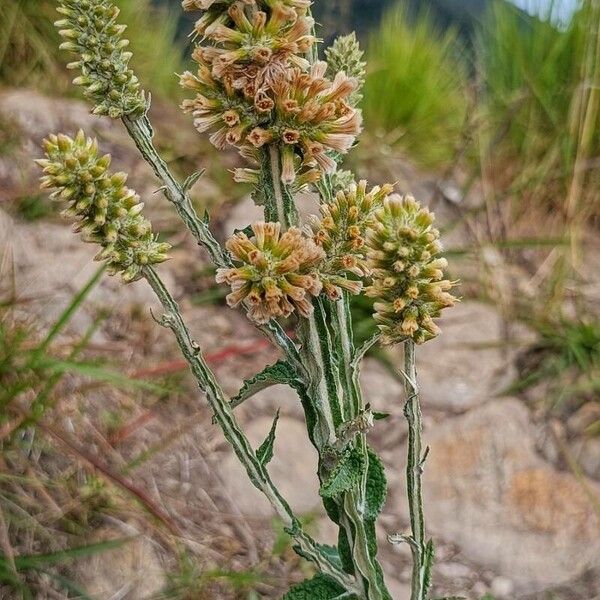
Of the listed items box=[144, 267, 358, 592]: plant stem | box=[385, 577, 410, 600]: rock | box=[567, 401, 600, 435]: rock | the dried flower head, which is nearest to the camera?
box=[144, 267, 358, 592]: plant stem

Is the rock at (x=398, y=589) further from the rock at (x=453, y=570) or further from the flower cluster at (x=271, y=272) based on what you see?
the flower cluster at (x=271, y=272)

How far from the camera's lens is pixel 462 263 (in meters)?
3.36

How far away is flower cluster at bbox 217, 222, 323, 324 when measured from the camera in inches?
30.3

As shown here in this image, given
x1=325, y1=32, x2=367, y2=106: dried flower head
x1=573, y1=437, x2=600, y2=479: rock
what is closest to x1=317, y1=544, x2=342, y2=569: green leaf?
x1=325, y1=32, x2=367, y2=106: dried flower head

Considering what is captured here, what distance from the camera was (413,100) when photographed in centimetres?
412

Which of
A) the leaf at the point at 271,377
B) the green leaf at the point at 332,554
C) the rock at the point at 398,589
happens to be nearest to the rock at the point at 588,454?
the rock at the point at 398,589

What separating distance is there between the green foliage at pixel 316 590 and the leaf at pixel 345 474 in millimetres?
181

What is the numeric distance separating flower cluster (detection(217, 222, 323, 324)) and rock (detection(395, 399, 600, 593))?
1.64 m

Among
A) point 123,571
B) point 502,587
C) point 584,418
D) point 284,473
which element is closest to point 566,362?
point 584,418

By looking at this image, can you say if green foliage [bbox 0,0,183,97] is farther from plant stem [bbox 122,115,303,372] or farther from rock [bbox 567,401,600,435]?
plant stem [bbox 122,115,303,372]

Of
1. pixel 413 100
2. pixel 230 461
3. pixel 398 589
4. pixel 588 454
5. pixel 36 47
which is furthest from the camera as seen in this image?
pixel 413 100

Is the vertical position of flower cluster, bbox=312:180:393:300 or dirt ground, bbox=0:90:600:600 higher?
dirt ground, bbox=0:90:600:600

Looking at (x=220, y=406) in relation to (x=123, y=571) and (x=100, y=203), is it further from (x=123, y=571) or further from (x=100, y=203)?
(x=123, y=571)

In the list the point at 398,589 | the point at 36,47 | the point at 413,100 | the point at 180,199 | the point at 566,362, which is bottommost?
the point at 180,199
